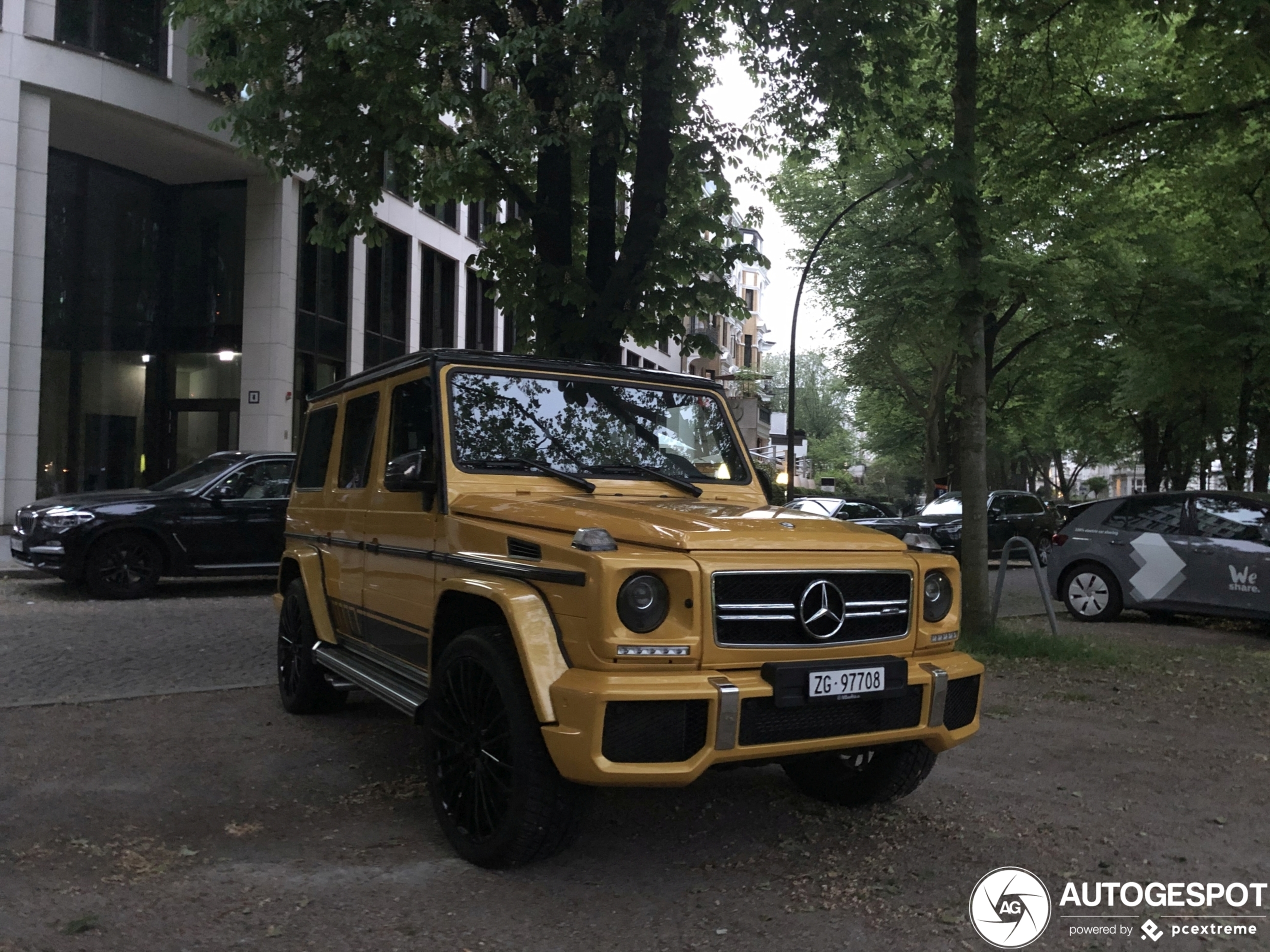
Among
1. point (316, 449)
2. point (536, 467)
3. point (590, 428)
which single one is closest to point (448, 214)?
point (316, 449)

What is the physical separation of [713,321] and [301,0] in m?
5.51

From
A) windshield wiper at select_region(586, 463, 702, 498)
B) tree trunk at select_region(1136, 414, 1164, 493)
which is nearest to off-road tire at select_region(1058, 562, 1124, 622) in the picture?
windshield wiper at select_region(586, 463, 702, 498)

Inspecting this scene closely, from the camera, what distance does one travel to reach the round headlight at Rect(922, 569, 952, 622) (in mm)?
4496

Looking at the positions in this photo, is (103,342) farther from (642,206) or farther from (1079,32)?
(1079,32)

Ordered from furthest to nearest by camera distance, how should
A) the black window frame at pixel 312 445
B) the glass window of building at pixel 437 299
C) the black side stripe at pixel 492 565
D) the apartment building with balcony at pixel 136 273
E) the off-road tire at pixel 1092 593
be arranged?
the glass window of building at pixel 437 299
the apartment building with balcony at pixel 136 273
the off-road tire at pixel 1092 593
the black window frame at pixel 312 445
the black side stripe at pixel 492 565

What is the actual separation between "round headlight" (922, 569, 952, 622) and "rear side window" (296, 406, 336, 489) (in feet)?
11.5

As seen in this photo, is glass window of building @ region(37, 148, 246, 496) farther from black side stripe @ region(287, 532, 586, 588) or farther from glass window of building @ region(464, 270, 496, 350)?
black side stripe @ region(287, 532, 586, 588)

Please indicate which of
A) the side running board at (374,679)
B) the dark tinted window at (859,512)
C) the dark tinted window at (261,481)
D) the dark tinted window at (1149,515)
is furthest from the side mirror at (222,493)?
the dark tinted window at (859,512)

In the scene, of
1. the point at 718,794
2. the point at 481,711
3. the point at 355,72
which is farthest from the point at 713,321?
the point at 481,711

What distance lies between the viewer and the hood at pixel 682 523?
3.97 metres

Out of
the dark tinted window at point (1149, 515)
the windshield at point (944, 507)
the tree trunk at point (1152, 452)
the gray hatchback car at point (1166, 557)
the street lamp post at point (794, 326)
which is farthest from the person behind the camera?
the tree trunk at point (1152, 452)

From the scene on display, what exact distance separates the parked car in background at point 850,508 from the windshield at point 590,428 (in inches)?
596

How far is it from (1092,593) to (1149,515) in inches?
42.9

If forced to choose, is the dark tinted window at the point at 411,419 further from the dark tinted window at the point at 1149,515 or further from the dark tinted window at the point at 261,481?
the dark tinted window at the point at 1149,515
